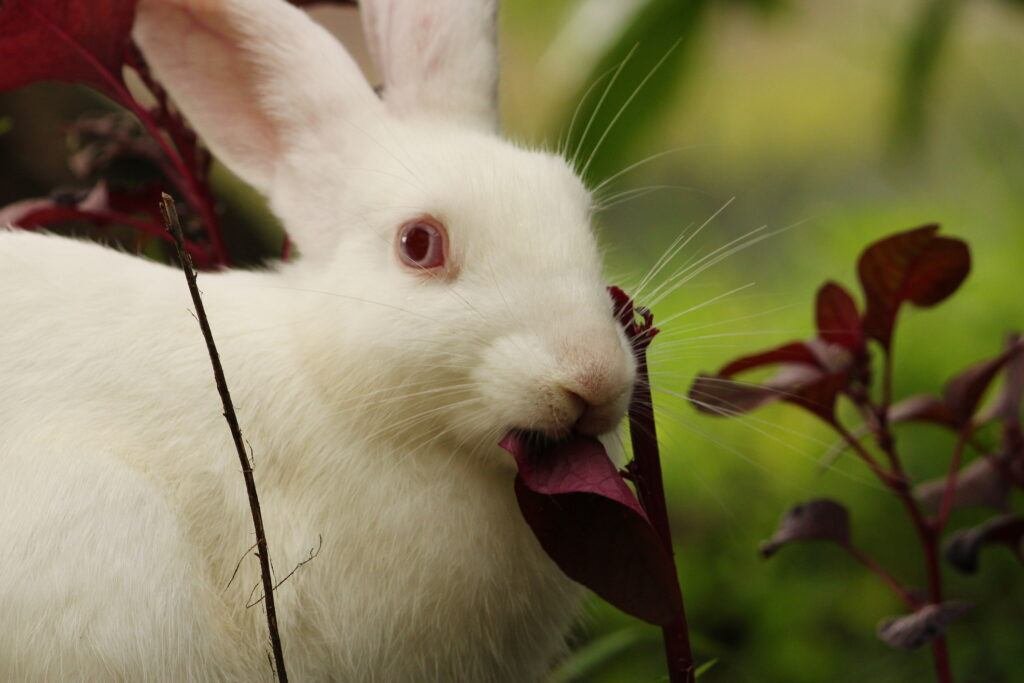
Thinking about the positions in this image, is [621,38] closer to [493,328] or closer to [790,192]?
[493,328]

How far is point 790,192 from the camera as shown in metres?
2.83

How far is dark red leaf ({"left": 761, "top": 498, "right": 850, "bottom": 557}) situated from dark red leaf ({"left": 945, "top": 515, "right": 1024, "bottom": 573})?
111mm

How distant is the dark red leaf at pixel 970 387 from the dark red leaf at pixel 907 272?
99 millimetres

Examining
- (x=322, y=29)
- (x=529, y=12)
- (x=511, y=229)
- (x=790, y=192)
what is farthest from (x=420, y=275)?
(x=790, y=192)

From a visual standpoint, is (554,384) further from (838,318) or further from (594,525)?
(838,318)

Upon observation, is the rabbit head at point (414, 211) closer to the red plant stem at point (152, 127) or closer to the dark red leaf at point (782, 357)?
the red plant stem at point (152, 127)

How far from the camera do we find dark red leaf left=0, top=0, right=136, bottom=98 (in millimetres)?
996

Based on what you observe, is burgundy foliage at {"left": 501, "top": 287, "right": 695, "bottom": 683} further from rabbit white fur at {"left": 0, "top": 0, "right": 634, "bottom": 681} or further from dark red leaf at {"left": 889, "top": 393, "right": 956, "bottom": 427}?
dark red leaf at {"left": 889, "top": 393, "right": 956, "bottom": 427}

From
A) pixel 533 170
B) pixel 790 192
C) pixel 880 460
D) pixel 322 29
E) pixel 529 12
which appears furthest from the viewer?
pixel 790 192

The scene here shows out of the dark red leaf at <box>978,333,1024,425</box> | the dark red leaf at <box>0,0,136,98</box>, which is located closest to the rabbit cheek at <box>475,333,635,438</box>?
the dark red leaf at <box>0,0,136,98</box>

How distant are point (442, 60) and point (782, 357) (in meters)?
0.47

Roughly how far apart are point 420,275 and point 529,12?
1944 millimetres

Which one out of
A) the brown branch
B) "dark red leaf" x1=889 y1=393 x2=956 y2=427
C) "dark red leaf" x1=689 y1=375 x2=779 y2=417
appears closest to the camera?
the brown branch

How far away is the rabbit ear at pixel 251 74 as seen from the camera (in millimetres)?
979
